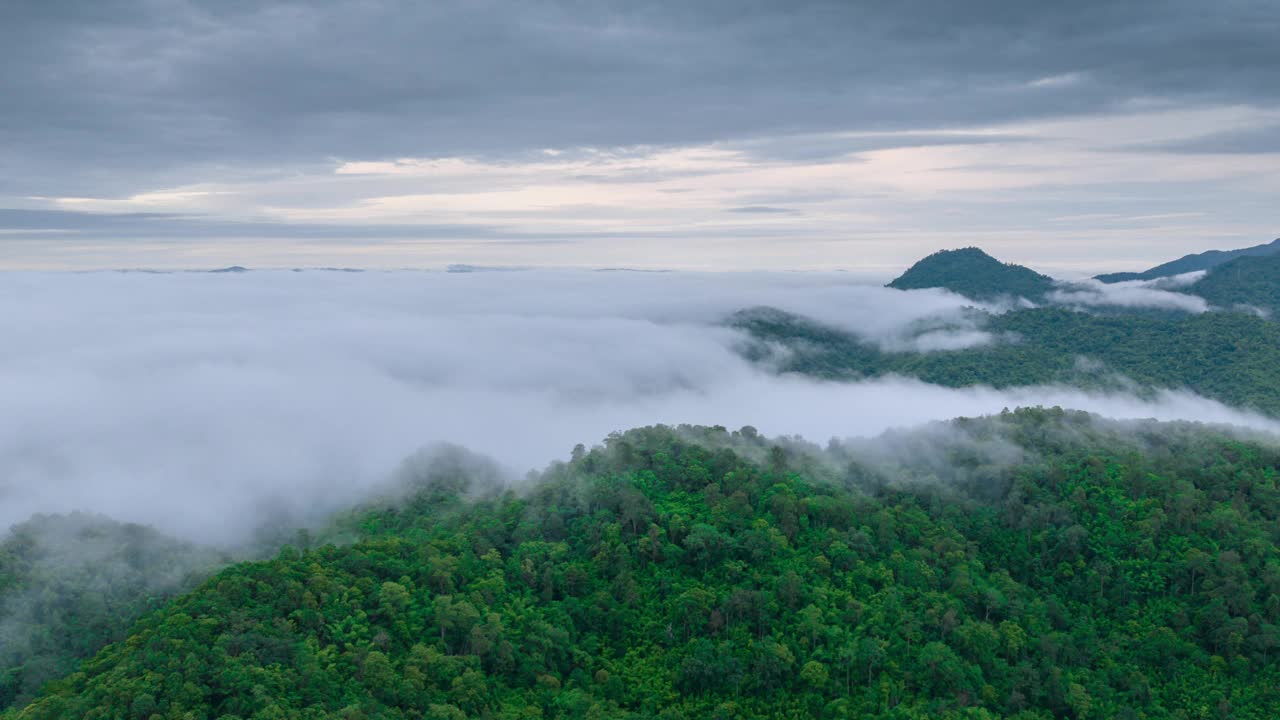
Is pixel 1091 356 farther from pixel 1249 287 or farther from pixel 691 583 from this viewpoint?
pixel 691 583

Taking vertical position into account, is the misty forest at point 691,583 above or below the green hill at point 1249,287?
below

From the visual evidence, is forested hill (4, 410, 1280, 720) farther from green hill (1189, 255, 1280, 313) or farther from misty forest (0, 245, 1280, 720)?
green hill (1189, 255, 1280, 313)

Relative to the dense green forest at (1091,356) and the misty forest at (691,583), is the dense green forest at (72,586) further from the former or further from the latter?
the dense green forest at (1091,356)

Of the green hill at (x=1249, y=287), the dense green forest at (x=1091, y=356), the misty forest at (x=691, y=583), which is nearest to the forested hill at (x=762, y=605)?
the misty forest at (x=691, y=583)

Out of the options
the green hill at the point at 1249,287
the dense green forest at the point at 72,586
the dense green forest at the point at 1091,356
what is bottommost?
the dense green forest at the point at 72,586

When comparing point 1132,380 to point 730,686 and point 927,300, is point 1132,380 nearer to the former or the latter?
point 927,300

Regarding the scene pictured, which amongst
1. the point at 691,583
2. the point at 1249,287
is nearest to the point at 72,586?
the point at 691,583
